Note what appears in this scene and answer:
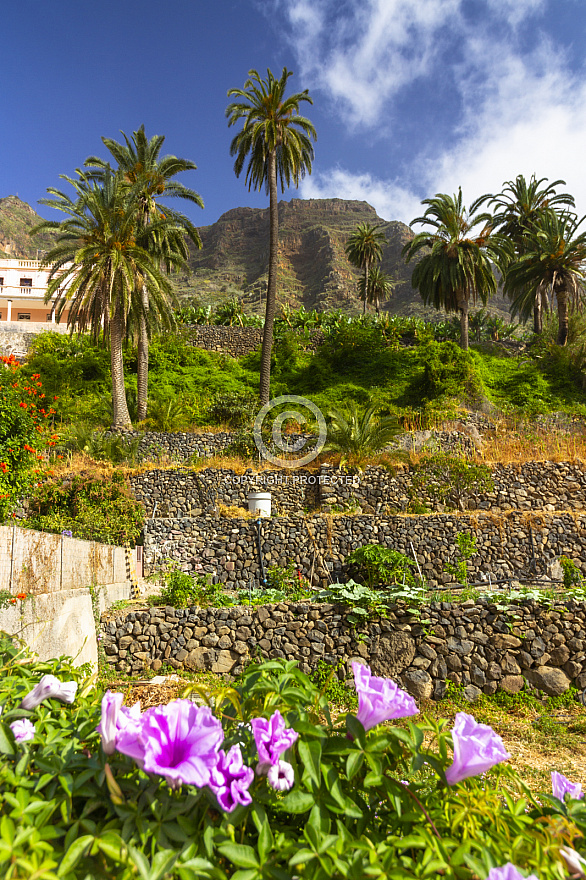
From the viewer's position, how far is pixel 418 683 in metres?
6.46

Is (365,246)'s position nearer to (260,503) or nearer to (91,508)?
(260,503)

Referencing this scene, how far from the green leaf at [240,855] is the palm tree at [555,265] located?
27.3m

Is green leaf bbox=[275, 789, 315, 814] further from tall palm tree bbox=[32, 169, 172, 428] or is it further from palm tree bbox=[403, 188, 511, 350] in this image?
palm tree bbox=[403, 188, 511, 350]

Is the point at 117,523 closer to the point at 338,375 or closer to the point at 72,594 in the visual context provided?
the point at 72,594

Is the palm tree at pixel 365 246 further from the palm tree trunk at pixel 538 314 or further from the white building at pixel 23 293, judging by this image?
the white building at pixel 23 293

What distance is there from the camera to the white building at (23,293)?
106ft

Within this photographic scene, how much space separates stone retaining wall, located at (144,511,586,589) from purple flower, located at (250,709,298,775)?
9.98 meters

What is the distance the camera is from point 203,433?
16.4 m

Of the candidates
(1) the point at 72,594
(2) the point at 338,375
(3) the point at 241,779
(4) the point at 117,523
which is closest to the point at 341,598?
(1) the point at 72,594

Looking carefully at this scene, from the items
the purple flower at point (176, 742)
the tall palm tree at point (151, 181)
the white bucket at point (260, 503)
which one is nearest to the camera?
the purple flower at point (176, 742)

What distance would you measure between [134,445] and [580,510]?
12.8 meters

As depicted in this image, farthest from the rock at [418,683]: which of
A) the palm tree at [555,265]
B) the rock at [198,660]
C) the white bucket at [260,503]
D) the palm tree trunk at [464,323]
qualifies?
the palm tree at [555,265]

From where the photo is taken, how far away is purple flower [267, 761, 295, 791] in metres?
0.86

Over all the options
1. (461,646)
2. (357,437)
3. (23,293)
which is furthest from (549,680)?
(23,293)
